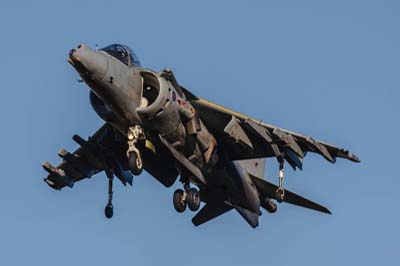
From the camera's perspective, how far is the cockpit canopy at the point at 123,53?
28312mm

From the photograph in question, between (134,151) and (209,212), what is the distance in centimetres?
547

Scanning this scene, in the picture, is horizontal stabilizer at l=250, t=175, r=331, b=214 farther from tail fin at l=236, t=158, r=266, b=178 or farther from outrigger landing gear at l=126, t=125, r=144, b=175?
outrigger landing gear at l=126, t=125, r=144, b=175

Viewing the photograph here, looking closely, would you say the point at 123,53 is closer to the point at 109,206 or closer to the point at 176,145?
the point at 176,145

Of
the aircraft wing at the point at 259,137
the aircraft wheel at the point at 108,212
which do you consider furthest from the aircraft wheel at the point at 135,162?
the aircraft wheel at the point at 108,212

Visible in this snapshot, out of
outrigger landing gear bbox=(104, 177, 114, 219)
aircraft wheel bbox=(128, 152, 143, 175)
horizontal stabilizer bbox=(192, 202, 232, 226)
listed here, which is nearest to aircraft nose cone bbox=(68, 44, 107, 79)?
aircraft wheel bbox=(128, 152, 143, 175)

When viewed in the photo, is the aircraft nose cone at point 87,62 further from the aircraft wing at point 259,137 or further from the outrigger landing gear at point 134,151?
the aircraft wing at point 259,137

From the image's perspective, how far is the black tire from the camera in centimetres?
2964

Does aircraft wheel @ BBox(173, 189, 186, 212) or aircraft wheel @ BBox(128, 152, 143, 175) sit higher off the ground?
aircraft wheel @ BBox(128, 152, 143, 175)

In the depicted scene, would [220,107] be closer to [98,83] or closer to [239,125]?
[239,125]

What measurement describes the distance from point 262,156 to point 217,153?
123 cm

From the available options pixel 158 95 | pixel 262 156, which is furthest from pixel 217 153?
pixel 158 95

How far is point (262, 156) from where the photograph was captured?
1193 inches

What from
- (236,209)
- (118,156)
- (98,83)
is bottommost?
(236,209)

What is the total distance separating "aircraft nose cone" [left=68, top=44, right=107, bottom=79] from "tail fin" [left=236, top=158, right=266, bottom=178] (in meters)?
6.55
